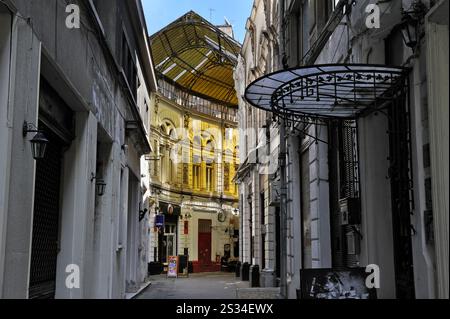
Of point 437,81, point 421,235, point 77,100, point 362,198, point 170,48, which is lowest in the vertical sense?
point 421,235

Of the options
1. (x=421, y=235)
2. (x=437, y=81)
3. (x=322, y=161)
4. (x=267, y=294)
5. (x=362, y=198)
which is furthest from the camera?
(x=267, y=294)

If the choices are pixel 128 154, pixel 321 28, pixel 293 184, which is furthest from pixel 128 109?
pixel 321 28

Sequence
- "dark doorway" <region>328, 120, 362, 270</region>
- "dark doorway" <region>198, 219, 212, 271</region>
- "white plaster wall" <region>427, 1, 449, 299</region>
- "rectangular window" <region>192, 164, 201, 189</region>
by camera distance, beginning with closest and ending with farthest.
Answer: "white plaster wall" <region>427, 1, 449, 299</region>, "dark doorway" <region>328, 120, 362, 270</region>, "dark doorway" <region>198, 219, 212, 271</region>, "rectangular window" <region>192, 164, 201, 189</region>

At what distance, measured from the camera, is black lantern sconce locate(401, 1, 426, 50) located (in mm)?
6285

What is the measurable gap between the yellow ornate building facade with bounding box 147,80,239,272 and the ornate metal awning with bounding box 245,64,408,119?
23775mm

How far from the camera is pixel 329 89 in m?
7.63

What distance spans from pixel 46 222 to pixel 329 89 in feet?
14.3

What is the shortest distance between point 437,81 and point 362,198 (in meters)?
3.15

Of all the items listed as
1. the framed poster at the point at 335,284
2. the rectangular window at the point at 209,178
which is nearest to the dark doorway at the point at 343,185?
the framed poster at the point at 335,284

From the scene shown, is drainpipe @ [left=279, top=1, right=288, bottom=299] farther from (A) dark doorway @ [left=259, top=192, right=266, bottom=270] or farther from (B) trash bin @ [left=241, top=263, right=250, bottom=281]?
(B) trash bin @ [left=241, top=263, right=250, bottom=281]

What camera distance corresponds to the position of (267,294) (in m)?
17.8

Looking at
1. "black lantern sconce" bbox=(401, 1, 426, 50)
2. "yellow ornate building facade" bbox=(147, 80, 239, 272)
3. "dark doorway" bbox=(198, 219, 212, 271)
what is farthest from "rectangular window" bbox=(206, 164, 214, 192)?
"black lantern sconce" bbox=(401, 1, 426, 50)

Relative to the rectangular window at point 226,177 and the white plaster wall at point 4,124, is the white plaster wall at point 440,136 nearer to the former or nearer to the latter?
the white plaster wall at point 4,124

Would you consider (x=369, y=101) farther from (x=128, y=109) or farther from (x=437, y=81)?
(x=128, y=109)
